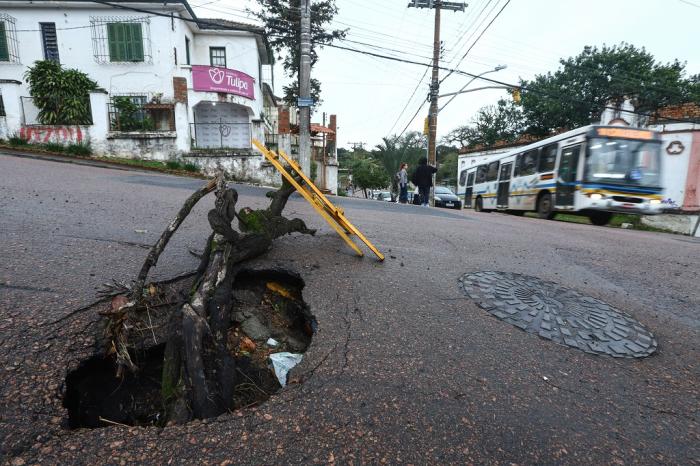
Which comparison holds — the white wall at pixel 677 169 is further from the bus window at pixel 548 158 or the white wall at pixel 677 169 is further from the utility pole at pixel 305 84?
the utility pole at pixel 305 84

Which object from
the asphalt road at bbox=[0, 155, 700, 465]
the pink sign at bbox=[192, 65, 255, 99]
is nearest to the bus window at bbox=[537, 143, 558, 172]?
the asphalt road at bbox=[0, 155, 700, 465]

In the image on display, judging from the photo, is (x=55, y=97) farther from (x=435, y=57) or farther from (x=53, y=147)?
(x=435, y=57)

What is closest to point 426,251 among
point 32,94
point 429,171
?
point 429,171

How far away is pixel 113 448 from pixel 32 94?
60.8ft

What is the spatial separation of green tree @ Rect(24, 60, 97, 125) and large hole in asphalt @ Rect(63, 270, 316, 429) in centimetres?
1580

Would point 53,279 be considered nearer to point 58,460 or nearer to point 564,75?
point 58,460

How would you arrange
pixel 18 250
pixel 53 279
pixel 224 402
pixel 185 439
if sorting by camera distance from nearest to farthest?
pixel 185 439, pixel 224 402, pixel 53 279, pixel 18 250

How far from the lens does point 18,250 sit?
3061 mm

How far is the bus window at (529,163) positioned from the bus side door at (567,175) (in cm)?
167

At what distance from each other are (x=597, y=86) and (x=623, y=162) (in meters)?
25.7

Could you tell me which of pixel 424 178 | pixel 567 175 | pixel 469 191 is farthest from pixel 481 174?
pixel 567 175

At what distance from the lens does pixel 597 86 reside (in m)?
29.7

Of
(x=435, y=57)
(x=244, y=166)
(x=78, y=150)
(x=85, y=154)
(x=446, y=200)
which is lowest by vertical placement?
(x=446, y=200)

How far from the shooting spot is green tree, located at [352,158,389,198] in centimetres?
4069
